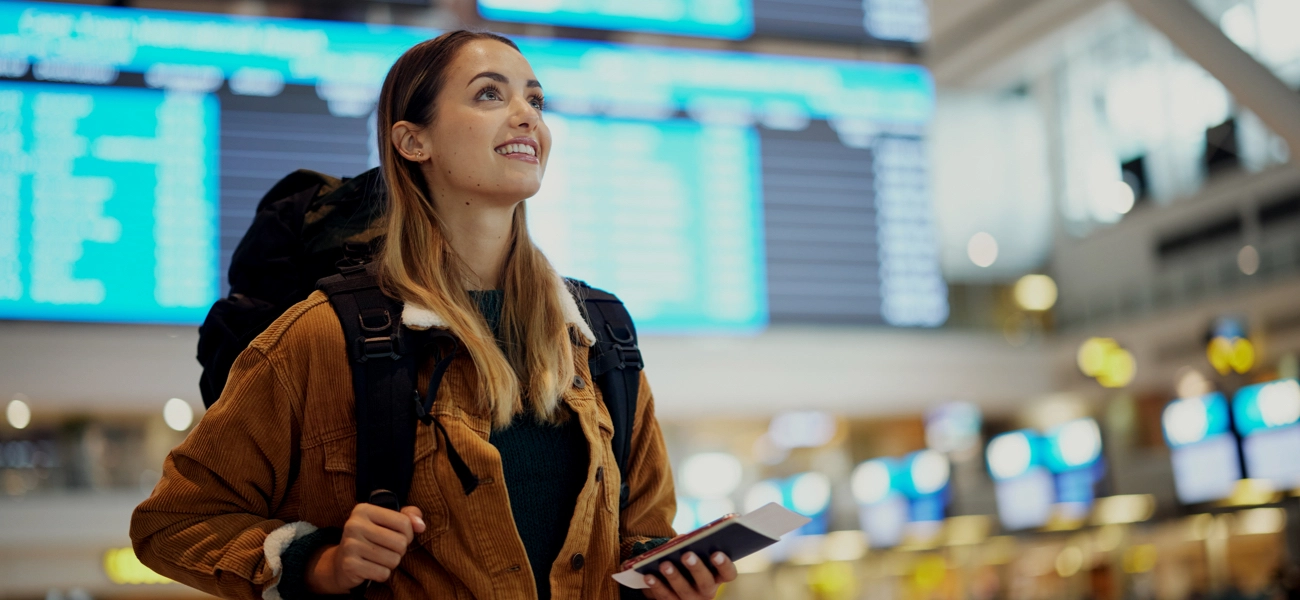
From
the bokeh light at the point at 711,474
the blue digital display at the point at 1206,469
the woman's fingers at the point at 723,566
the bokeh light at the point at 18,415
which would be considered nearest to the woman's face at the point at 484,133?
the woman's fingers at the point at 723,566

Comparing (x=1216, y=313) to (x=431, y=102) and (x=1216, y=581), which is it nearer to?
(x=1216, y=581)

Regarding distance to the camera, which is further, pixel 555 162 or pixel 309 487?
pixel 555 162

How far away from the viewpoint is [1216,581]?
1581 cm

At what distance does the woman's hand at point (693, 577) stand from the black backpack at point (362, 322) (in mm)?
249

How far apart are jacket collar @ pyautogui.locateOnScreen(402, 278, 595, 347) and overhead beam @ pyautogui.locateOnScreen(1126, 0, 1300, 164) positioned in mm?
3914

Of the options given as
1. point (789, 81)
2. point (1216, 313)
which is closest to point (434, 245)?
point (789, 81)

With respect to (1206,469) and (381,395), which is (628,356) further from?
(1206,469)

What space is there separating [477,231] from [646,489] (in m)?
0.58

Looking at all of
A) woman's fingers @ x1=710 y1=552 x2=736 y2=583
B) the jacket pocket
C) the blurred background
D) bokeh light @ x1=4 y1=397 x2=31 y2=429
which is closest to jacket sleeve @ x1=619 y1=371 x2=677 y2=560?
the jacket pocket

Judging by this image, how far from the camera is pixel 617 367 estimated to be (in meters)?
2.14

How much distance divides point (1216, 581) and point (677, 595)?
1611cm

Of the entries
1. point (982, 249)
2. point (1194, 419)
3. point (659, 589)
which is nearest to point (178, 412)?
point (659, 589)

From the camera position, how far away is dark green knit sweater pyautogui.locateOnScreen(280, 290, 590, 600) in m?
1.91

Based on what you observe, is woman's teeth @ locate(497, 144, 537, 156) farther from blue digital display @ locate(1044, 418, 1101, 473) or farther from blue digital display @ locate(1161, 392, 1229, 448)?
blue digital display @ locate(1044, 418, 1101, 473)
